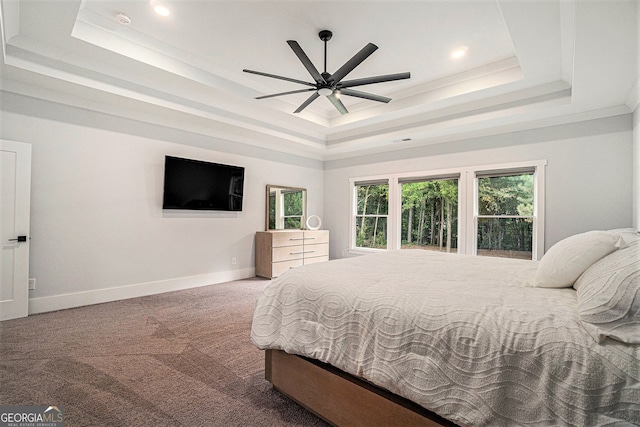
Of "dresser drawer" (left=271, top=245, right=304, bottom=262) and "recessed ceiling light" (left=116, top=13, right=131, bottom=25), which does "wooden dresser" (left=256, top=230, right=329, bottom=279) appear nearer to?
"dresser drawer" (left=271, top=245, right=304, bottom=262)

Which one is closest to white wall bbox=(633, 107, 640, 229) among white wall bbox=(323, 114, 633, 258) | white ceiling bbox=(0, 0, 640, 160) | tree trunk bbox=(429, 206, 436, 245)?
white wall bbox=(323, 114, 633, 258)

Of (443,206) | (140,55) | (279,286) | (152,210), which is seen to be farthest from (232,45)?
(443,206)

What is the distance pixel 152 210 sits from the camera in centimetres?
427

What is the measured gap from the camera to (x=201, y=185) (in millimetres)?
4734

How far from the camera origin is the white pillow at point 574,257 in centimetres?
143

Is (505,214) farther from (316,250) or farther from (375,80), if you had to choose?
(316,250)

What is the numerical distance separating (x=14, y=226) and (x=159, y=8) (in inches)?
108

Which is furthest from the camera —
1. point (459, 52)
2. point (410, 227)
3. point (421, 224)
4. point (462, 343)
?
point (410, 227)

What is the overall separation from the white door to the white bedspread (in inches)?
122

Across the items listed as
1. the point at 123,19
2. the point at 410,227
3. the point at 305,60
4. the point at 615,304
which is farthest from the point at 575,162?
the point at 123,19

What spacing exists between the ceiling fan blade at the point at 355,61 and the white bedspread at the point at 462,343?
74.2 inches

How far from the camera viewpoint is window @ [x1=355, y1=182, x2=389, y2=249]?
6.06m


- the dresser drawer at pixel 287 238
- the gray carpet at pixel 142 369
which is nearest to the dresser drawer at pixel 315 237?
the dresser drawer at pixel 287 238

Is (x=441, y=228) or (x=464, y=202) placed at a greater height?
(x=464, y=202)
